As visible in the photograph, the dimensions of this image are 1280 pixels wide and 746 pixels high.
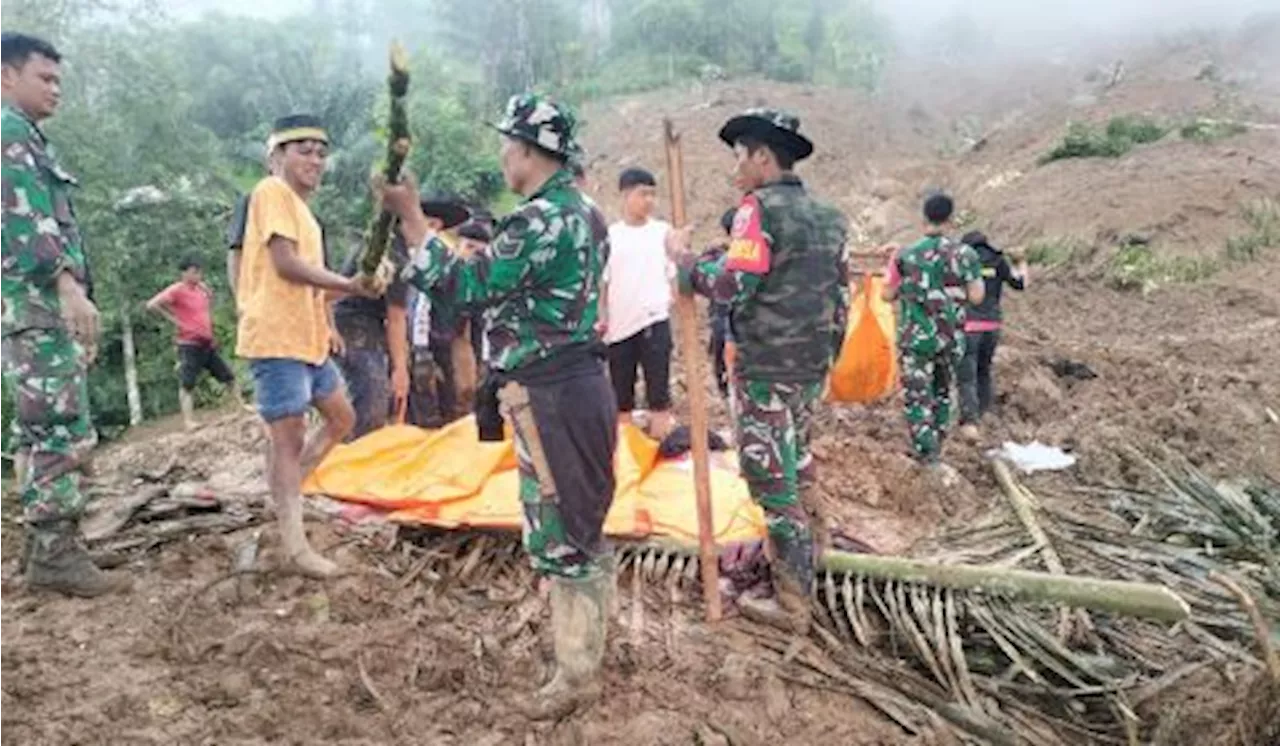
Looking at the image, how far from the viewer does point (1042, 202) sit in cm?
Answer: 1644

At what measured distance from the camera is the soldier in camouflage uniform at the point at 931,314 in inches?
250

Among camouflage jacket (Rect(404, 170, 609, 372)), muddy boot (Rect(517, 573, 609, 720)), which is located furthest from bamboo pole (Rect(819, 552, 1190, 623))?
camouflage jacket (Rect(404, 170, 609, 372))

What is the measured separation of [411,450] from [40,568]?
182cm

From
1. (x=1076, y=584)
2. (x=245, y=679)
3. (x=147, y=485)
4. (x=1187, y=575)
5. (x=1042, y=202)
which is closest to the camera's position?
(x=245, y=679)

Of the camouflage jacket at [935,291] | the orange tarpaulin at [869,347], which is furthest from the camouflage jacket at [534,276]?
the orange tarpaulin at [869,347]

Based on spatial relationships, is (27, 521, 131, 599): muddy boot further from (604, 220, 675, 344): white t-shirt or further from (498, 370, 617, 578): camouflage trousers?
(604, 220, 675, 344): white t-shirt

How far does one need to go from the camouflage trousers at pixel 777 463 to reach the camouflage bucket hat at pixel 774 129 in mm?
940

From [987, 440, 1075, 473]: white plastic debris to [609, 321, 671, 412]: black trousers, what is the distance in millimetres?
2197

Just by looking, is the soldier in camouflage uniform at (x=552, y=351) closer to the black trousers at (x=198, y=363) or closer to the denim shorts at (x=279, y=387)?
the denim shorts at (x=279, y=387)

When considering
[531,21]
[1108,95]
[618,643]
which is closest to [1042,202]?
[1108,95]

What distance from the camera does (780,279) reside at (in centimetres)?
404

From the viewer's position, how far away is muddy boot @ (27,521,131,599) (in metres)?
3.91

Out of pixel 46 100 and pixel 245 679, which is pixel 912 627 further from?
pixel 46 100

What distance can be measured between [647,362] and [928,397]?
5.97 ft
